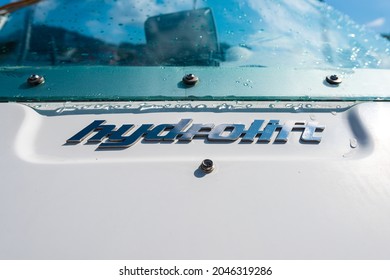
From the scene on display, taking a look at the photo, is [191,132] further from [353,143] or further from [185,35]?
[185,35]

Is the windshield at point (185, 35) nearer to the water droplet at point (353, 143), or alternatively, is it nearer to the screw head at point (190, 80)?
the screw head at point (190, 80)

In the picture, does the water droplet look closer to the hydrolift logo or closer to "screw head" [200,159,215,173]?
the hydrolift logo

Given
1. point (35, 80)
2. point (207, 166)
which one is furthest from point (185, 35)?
point (207, 166)

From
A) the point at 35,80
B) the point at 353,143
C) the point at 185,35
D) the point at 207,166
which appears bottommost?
the point at 207,166

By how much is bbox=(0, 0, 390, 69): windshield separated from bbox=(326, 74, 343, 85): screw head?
0.15 m

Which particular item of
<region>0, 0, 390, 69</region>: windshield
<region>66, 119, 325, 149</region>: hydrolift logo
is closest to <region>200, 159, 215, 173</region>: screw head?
<region>66, 119, 325, 149</region>: hydrolift logo

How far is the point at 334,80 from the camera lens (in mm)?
1560

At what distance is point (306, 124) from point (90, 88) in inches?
28.2

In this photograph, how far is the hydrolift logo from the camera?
4.24 ft

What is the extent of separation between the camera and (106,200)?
110cm

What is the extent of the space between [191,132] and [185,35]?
691 millimetres

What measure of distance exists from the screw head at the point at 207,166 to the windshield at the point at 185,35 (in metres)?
0.61
